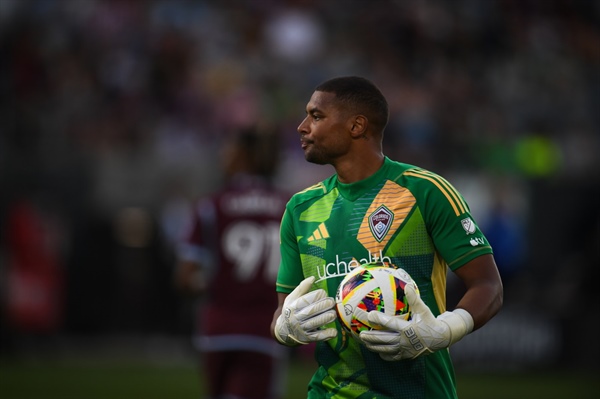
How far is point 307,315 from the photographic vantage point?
4.43 meters

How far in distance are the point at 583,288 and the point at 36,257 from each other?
25.2ft

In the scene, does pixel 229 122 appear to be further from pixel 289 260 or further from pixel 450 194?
pixel 450 194

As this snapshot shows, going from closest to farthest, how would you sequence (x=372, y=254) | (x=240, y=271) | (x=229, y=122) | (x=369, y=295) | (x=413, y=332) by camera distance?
1. (x=413, y=332)
2. (x=369, y=295)
3. (x=372, y=254)
4. (x=240, y=271)
5. (x=229, y=122)

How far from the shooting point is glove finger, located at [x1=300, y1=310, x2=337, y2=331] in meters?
4.41

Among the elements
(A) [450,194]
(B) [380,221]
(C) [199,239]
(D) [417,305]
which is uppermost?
(A) [450,194]

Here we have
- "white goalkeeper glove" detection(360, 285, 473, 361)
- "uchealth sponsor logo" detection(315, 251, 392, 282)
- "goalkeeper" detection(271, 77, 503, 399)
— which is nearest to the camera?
"white goalkeeper glove" detection(360, 285, 473, 361)

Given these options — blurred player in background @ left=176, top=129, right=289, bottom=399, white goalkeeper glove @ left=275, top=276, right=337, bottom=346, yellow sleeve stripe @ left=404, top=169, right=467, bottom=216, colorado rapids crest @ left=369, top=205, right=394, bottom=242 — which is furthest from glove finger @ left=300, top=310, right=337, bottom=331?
blurred player in background @ left=176, top=129, right=289, bottom=399

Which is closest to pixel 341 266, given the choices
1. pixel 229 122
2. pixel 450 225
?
pixel 450 225

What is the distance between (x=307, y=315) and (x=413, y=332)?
1.56 feet

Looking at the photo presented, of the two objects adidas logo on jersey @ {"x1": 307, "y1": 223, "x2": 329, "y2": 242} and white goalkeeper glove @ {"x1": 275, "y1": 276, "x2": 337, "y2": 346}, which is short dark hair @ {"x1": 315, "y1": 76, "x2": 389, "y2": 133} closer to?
adidas logo on jersey @ {"x1": 307, "y1": 223, "x2": 329, "y2": 242}

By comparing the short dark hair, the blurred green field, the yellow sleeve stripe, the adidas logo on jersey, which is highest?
the short dark hair

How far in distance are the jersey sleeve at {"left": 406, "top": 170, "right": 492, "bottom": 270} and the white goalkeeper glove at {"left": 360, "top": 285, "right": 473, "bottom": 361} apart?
337 mm

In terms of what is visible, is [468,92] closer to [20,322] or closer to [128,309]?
[128,309]

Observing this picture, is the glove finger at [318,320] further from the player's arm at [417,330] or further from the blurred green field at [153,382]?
the blurred green field at [153,382]
